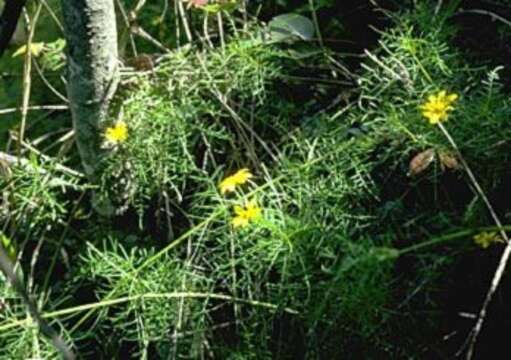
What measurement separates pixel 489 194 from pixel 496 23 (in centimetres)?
51

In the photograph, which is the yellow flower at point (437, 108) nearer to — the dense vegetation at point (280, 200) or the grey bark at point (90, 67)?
the dense vegetation at point (280, 200)

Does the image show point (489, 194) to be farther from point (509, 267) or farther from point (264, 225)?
point (264, 225)

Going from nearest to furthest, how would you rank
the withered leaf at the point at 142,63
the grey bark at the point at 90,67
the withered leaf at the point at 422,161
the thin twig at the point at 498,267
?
the thin twig at the point at 498,267
the withered leaf at the point at 422,161
the grey bark at the point at 90,67
the withered leaf at the point at 142,63

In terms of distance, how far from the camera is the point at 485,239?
147cm

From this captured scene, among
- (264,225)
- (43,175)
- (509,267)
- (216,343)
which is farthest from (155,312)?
(509,267)

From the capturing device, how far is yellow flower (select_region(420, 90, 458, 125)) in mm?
1504

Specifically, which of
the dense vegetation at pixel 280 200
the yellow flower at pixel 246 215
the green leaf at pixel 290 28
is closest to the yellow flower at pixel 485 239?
the dense vegetation at pixel 280 200

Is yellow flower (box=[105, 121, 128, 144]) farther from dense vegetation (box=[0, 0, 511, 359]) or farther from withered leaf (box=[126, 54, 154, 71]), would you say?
withered leaf (box=[126, 54, 154, 71])

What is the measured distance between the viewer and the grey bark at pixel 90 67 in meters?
1.71

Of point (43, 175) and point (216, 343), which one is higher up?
point (43, 175)

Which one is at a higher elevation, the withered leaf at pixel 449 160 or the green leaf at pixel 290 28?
the green leaf at pixel 290 28

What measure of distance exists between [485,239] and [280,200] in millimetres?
354

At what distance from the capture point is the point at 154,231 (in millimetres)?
1881

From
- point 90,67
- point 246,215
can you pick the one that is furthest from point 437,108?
point 90,67
